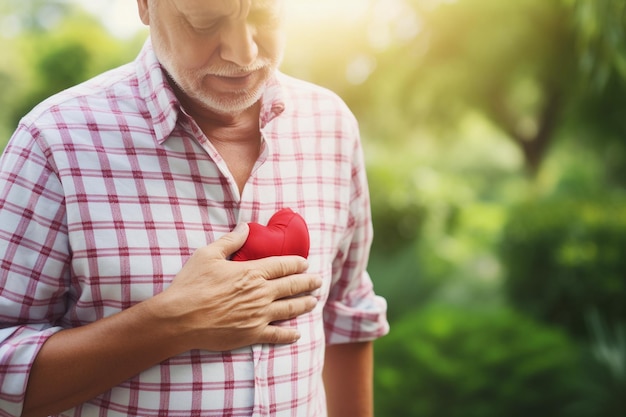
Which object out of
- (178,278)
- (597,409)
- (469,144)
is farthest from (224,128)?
(469,144)

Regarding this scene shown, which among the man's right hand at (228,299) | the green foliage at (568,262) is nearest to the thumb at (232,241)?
the man's right hand at (228,299)

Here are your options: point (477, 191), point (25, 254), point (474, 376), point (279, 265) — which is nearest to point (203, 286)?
point (279, 265)

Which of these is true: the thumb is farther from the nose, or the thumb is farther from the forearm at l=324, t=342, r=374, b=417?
the forearm at l=324, t=342, r=374, b=417

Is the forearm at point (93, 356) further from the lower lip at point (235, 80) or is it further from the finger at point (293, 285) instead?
the lower lip at point (235, 80)

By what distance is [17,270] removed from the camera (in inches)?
43.6

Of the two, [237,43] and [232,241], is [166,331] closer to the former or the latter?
[232,241]

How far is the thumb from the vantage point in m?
1.19

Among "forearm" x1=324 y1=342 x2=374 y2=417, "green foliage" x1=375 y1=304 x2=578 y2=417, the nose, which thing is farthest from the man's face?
"green foliage" x1=375 y1=304 x2=578 y2=417

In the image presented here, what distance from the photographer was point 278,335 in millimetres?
1248

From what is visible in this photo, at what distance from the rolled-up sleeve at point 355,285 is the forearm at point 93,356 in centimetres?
51

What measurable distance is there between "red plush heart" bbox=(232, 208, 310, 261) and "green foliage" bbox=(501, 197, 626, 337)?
4478 mm

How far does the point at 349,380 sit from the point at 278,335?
1.38 feet

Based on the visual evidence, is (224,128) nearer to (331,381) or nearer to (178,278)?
(178,278)

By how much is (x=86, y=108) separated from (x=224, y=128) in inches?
10.4
